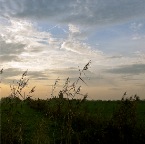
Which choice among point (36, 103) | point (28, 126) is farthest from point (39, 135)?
point (36, 103)

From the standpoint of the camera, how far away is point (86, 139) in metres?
14.4

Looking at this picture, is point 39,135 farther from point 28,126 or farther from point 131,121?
point 28,126

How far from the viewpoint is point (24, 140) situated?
47.1 ft

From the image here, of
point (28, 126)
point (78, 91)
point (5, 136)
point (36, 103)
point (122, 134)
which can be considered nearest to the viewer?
point (78, 91)

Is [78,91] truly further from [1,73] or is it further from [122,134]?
[122,134]

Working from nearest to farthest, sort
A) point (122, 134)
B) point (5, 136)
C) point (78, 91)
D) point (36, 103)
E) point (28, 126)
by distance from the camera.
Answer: point (78, 91), point (5, 136), point (122, 134), point (28, 126), point (36, 103)

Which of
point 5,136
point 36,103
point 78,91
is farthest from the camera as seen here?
point 36,103

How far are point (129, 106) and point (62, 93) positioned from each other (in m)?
5.70

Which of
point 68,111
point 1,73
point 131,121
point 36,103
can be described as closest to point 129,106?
point 131,121

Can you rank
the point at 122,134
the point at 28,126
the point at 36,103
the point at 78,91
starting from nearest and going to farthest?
the point at 78,91
the point at 122,134
the point at 28,126
the point at 36,103

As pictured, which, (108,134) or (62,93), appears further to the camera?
(108,134)

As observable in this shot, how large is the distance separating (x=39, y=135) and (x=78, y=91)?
157 centimetres

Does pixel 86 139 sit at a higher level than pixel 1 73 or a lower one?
lower

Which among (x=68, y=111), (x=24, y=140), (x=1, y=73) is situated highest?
A: (x=1, y=73)
